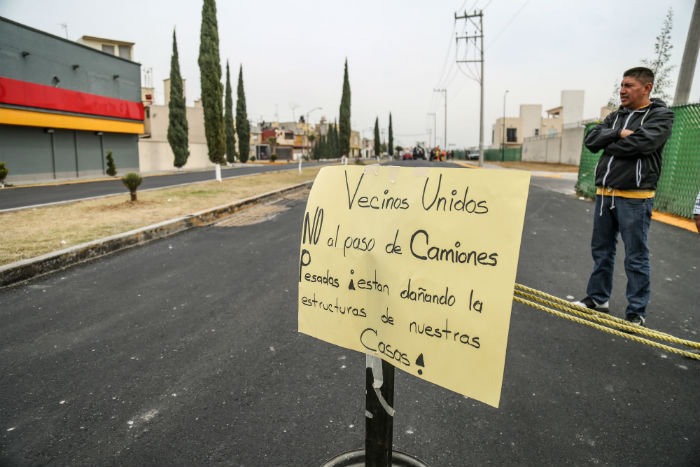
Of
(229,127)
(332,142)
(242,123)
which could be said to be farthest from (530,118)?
(229,127)

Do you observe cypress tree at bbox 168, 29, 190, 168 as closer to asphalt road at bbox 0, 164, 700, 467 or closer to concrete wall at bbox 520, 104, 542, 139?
asphalt road at bbox 0, 164, 700, 467

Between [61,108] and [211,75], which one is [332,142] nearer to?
[211,75]

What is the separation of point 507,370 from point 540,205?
8.44 meters

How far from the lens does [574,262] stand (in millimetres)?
5332

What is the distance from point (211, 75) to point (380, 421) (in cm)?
3024

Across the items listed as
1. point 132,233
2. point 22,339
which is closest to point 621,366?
point 22,339

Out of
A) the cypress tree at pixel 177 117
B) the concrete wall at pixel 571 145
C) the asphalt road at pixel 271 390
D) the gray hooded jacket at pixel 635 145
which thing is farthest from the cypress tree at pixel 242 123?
the gray hooded jacket at pixel 635 145

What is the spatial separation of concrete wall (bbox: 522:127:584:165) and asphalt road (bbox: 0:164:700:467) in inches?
1269

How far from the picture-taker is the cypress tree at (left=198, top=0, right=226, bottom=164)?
85.6 ft

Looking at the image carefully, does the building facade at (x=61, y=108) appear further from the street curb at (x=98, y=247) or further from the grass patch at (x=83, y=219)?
the street curb at (x=98, y=247)

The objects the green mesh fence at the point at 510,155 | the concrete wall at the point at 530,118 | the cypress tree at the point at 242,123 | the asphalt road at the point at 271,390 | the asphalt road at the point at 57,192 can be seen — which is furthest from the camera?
the concrete wall at the point at 530,118

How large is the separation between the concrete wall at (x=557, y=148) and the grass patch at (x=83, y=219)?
97.6 feet

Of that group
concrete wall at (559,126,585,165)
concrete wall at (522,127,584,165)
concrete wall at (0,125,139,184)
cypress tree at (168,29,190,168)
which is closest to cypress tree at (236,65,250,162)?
cypress tree at (168,29,190,168)

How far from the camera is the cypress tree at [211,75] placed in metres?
26.1
